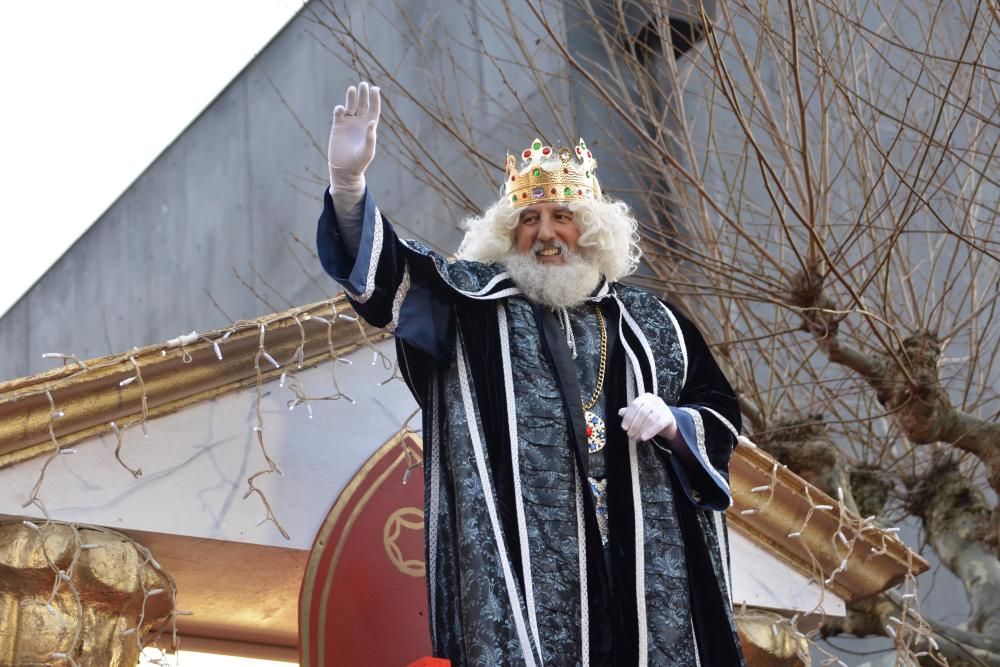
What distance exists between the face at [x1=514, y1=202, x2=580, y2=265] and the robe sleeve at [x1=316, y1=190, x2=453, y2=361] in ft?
1.15

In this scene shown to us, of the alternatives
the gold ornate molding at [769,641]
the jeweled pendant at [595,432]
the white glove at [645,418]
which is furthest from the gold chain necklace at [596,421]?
the gold ornate molding at [769,641]

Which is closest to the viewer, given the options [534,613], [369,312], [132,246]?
[534,613]

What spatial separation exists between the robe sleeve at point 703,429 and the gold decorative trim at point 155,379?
96cm

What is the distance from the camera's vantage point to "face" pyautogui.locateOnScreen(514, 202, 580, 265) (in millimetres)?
4285

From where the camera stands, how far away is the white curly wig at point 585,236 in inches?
171

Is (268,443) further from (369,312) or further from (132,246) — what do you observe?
(132,246)

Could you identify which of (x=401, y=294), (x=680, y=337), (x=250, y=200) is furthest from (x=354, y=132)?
(x=250, y=200)

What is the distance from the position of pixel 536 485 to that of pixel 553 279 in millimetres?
623

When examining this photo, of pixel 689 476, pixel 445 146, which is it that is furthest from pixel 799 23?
pixel 445 146

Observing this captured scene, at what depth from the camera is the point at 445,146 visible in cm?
978

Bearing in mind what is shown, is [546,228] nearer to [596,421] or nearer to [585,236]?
[585,236]

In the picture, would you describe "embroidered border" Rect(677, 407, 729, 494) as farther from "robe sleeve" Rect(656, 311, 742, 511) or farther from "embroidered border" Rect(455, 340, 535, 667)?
"embroidered border" Rect(455, 340, 535, 667)

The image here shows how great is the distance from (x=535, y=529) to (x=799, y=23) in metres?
2.64

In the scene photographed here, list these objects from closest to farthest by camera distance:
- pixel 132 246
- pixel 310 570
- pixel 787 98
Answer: pixel 310 570 → pixel 787 98 → pixel 132 246
